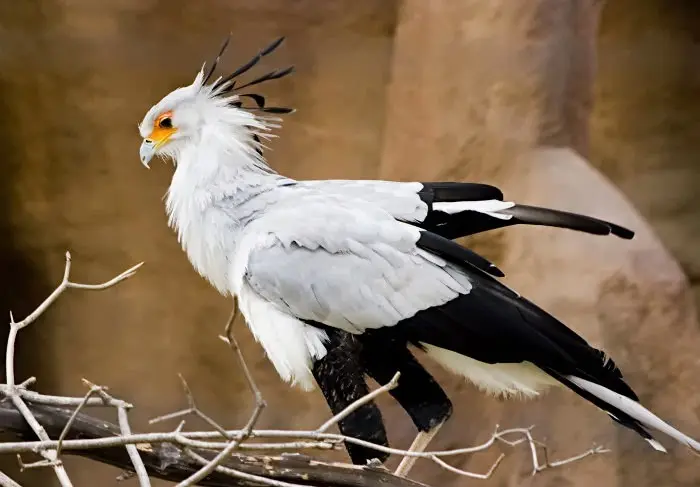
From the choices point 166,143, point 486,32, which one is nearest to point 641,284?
point 486,32

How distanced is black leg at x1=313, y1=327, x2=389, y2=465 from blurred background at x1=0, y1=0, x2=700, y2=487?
610 millimetres

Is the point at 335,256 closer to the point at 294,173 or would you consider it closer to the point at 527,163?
the point at 527,163

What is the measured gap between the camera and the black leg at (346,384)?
1.13 metres

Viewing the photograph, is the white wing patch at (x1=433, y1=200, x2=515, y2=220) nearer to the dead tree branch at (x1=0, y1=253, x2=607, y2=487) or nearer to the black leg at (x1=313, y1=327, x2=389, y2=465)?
the black leg at (x1=313, y1=327, x2=389, y2=465)

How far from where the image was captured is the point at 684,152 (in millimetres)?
2717

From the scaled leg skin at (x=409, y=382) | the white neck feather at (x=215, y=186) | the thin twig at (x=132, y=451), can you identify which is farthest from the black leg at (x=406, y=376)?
the thin twig at (x=132, y=451)

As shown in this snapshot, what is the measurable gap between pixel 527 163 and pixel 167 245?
3.17 feet

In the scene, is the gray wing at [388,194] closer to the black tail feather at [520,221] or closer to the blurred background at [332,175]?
the black tail feather at [520,221]

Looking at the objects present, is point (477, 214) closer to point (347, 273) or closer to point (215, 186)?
point (347, 273)

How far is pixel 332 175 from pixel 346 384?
0.97 m

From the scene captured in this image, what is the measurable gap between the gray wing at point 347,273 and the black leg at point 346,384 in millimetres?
33

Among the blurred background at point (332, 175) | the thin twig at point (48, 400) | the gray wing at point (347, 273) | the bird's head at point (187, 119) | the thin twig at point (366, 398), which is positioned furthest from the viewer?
the blurred background at point (332, 175)

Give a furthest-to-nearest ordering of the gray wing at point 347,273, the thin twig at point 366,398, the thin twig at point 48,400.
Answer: the gray wing at point 347,273 < the thin twig at point 48,400 < the thin twig at point 366,398

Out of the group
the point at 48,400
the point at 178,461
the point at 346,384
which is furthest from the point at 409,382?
the point at 48,400
